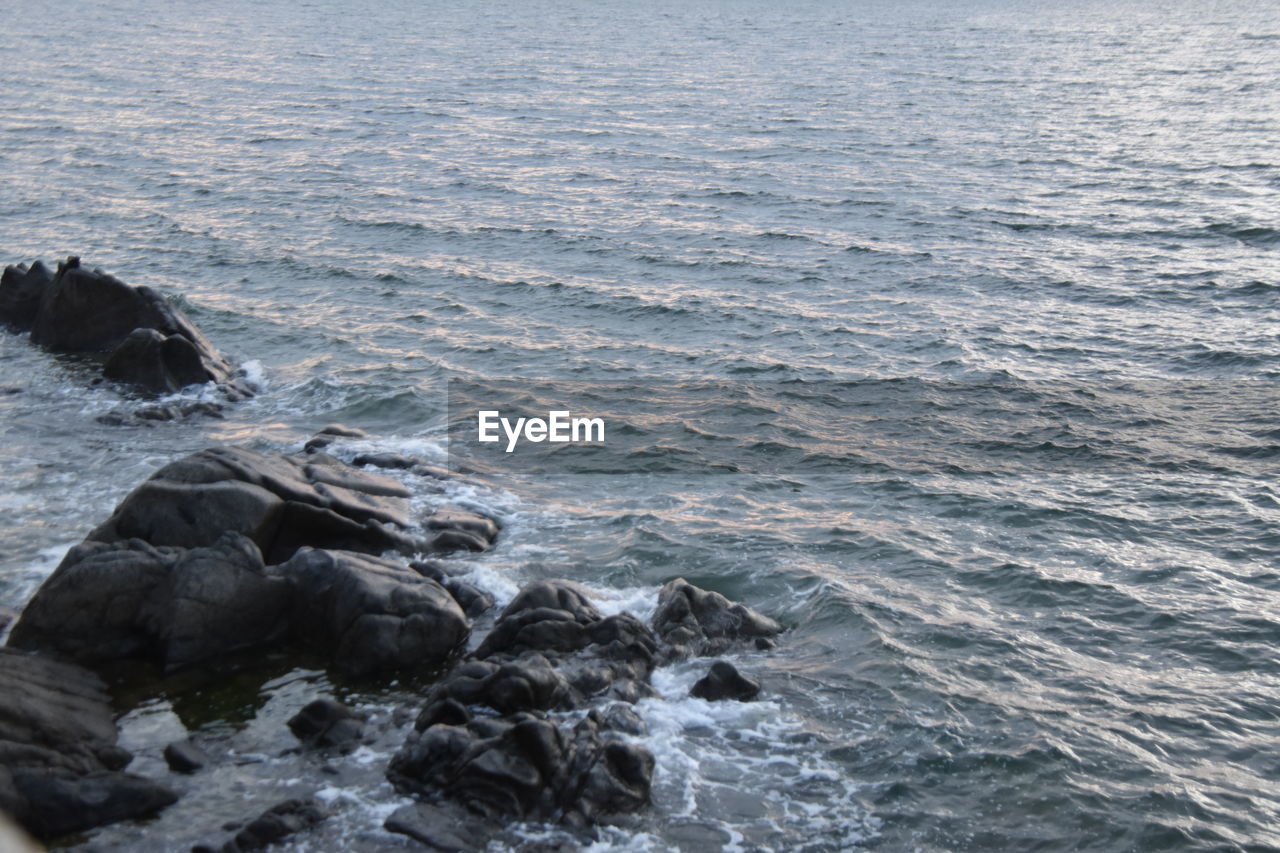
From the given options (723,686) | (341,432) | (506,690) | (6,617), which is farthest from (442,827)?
(341,432)

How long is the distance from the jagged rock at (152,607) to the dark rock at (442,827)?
4.43 metres

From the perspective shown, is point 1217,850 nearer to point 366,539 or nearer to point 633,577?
point 633,577

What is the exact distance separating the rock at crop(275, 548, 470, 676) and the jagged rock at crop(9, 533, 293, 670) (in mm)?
420

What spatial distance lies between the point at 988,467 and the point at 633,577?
7960 millimetres

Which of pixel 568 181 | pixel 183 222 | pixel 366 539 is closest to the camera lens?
pixel 366 539

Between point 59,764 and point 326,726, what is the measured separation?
2783mm

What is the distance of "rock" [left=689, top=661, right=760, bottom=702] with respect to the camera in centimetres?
1446

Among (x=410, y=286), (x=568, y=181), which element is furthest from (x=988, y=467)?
(x=568, y=181)

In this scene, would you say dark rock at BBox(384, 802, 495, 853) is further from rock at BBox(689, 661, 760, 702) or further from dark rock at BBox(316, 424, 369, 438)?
dark rock at BBox(316, 424, 369, 438)

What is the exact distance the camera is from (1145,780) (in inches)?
525

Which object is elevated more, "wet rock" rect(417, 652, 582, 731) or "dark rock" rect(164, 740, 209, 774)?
"wet rock" rect(417, 652, 582, 731)

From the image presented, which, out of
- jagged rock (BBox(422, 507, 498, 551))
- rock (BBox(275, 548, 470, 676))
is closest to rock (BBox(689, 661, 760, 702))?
rock (BBox(275, 548, 470, 676))

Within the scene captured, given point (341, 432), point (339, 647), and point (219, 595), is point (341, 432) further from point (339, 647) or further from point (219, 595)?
point (339, 647)

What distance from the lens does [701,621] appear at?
634 inches
